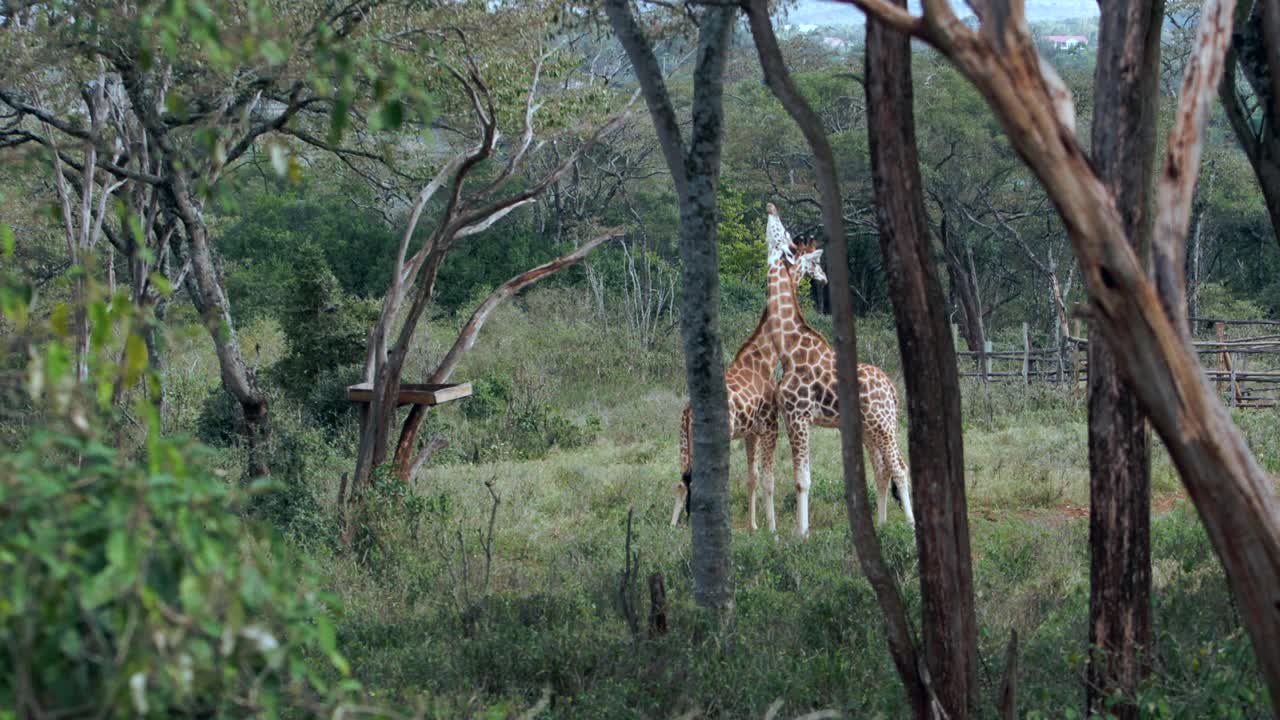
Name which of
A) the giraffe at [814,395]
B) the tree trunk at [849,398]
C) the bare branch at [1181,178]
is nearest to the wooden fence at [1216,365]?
the giraffe at [814,395]

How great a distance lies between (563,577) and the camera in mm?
6121

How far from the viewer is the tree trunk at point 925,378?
11.7ft

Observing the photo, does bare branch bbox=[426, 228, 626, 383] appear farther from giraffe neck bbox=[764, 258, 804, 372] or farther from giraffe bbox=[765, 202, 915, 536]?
giraffe neck bbox=[764, 258, 804, 372]

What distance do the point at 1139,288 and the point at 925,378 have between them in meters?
1.32

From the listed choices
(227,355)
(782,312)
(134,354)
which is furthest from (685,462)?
(134,354)

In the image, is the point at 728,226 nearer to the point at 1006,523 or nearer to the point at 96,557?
the point at 1006,523

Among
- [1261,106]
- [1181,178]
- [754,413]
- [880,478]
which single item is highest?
[1261,106]

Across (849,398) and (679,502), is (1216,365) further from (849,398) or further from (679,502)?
(849,398)

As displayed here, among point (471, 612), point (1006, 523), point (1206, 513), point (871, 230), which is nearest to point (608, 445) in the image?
point (1006, 523)

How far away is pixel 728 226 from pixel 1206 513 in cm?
2312

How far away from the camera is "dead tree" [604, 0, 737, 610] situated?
5.07 meters

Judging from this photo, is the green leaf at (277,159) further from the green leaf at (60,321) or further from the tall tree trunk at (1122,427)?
the tall tree trunk at (1122,427)

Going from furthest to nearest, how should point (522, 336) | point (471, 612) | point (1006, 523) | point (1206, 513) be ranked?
point (522, 336) < point (1006, 523) < point (471, 612) < point (1206, 513)

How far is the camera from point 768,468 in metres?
8.12
